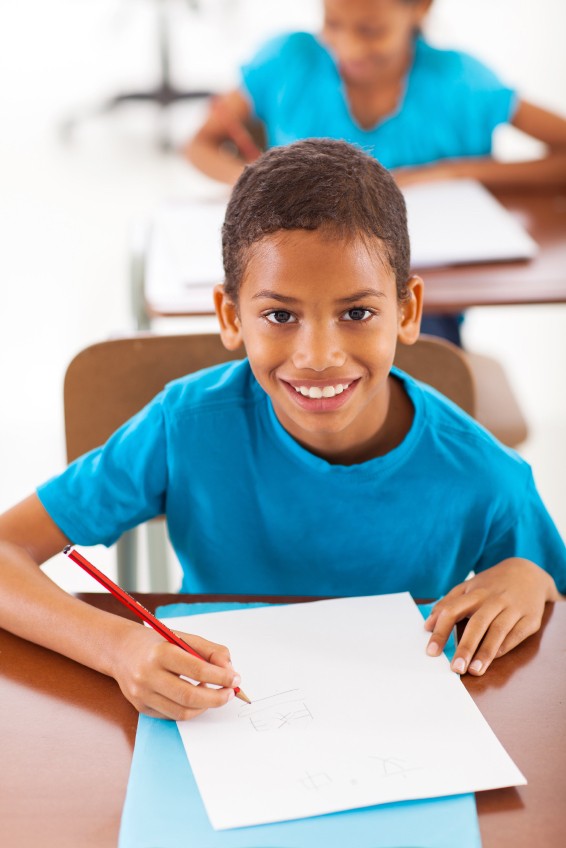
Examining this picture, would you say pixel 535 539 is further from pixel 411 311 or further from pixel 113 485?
pixel 113 485

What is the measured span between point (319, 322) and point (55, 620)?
359 millimetres

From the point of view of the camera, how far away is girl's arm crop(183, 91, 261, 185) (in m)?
2.37

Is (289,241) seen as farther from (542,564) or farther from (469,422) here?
(542,564)

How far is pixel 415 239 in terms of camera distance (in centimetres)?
191

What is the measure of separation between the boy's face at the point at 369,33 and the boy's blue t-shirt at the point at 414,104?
0.19ft

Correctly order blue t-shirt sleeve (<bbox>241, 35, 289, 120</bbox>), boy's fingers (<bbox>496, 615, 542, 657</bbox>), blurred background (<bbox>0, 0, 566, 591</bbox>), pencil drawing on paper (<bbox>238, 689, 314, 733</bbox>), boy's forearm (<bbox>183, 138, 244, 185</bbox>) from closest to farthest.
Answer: pencil drawing on paper (<bbox>238, 689, 314, 733</bbox>), boy's fingers (<bbox>496, 615, 542, 657</bbox>), boy's forearm (<bbox>183, 138, 244, 185</bbox>), blue t-shirt sleeve (<bbox>241, 35, 289, 120</bbox>), blurred background (<bbox>0, 0, 566, 591</bbox>)

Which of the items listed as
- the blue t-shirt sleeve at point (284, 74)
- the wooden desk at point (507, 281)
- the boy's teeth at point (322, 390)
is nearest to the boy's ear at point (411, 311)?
the boy's teeth at point (322, 390)

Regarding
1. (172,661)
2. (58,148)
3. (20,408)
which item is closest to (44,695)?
(172,661)

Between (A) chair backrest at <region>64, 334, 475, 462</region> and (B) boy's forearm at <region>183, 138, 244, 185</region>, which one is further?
(B) boy's forearm at <region>183, 138, 244, 185</region>

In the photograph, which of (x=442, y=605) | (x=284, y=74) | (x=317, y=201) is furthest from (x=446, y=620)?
(x=284, y=74)

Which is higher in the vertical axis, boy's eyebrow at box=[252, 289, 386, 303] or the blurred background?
boy's eyebrow at box=[252, 289, 386, 303]

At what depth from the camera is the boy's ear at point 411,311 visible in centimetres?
117

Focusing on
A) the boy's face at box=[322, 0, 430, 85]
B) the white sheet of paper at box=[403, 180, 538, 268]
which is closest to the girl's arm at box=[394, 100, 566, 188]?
the white sheet of paper at box=[403, 180, 538, 268]

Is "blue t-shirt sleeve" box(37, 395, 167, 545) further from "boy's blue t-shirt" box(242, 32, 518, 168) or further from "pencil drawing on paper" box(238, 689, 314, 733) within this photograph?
"boy's blue t-shirt" box(242, 32, 518, 168)
